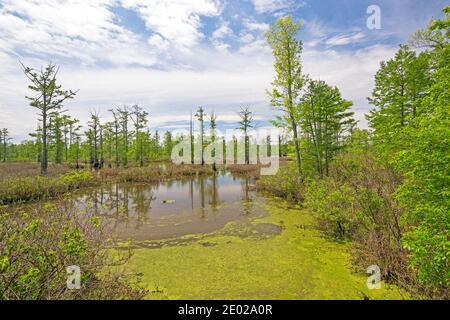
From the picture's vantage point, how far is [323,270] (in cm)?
452

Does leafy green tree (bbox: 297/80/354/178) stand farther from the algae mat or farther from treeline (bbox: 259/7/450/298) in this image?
the algae mat

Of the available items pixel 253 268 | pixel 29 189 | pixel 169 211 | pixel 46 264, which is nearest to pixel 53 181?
pixel 29 189

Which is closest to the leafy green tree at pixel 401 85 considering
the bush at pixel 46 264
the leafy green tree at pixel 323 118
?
the leafy green tree at pixel 323 118

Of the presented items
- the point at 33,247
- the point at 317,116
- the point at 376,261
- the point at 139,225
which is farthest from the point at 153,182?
the point at 376,261

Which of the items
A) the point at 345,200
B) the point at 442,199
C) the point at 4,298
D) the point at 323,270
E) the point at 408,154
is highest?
the point at 408,154

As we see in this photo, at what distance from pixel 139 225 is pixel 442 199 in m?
8.55

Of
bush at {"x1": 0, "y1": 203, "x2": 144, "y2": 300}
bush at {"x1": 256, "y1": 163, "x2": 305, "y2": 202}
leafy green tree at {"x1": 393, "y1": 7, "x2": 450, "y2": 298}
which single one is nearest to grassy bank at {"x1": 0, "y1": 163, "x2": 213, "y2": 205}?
bush at {"x1": 0, "y1": 203, "x2": 144, "y2": 300}

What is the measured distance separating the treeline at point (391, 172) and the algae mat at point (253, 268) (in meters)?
0.66

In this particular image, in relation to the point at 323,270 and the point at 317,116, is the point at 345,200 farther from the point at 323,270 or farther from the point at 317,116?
the point at 317,116

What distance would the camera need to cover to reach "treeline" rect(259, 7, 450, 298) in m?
3.02

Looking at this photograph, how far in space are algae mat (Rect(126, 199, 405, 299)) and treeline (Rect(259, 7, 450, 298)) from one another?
26.0 inches

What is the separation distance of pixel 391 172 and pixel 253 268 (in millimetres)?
6087

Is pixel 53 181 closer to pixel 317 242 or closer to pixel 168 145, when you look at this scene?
pixel 317 242

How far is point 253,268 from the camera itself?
461 cm
